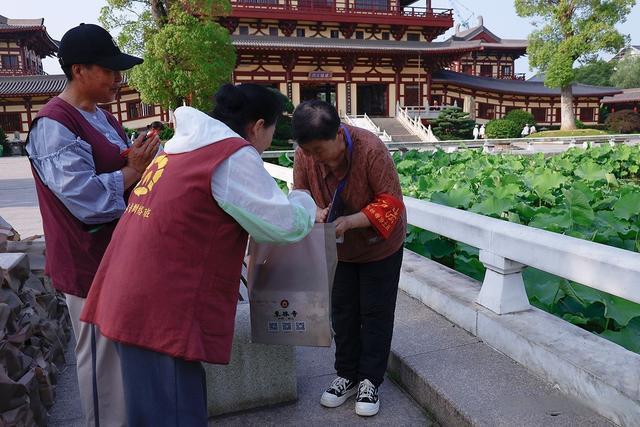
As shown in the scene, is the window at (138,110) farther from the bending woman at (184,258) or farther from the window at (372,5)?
the bending woman at (184,258)

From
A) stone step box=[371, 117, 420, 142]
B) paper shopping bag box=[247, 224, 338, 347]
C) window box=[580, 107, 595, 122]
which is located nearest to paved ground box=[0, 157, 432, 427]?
paper shopping bag box=[247, 224, 338, 347]

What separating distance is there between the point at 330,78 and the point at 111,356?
98.4ft

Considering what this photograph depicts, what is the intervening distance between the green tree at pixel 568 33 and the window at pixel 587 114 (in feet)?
32.3

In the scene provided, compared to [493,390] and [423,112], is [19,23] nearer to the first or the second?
[423,112]

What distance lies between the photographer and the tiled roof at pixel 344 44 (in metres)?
27.8

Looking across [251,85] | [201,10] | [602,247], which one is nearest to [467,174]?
[602,247]

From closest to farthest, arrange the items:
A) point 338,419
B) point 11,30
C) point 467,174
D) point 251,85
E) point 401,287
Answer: point 251,85 < point 338,419 < point 401,287 < point 467,174 < point 11,30

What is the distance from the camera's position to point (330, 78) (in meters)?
30.7

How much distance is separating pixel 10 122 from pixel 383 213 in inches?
1303

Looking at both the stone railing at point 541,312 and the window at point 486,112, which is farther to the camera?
the window at point 486,112

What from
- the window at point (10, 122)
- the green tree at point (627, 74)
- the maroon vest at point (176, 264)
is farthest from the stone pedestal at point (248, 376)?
the green tree at point (627, 74)

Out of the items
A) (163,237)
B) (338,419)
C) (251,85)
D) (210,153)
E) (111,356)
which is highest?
(251,85)

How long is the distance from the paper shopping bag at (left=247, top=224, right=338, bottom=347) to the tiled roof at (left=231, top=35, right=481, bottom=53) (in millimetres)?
26641

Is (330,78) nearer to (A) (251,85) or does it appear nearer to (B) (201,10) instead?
(B) (201,10)
